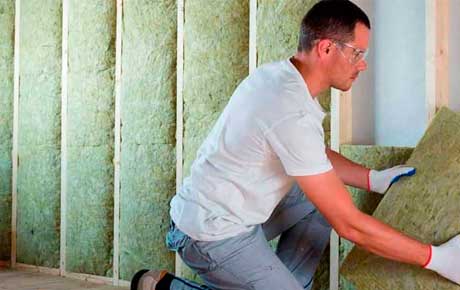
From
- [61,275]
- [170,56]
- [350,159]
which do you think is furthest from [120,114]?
[350,159]

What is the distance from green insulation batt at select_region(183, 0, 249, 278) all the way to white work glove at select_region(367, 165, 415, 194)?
103cm

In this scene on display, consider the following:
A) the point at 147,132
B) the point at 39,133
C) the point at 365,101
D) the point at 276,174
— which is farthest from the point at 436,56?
the point at 39,133

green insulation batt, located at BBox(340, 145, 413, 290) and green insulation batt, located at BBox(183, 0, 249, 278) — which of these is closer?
green insulation batt, located at BBox(340, 145, 413, 290)

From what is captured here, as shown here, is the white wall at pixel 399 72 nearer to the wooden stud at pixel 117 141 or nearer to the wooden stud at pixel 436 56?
the wooden stud at pixel 436 56

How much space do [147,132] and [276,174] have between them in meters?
1.59

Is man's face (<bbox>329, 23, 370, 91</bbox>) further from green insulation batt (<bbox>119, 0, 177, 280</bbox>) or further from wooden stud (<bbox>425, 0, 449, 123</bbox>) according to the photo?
green insulation batt (<bbox>119, 0, 177, 280</bbox>)

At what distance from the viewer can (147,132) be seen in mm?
3512

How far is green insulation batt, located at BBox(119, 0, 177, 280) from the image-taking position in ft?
11.3

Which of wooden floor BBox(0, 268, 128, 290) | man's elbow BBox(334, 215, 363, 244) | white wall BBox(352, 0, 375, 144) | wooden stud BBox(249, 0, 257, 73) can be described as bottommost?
wooden floor BBox(0, 268, 128, 290)

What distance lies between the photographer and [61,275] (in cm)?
388

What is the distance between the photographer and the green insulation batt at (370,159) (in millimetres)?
2510

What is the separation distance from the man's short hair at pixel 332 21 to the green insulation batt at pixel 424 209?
0.54m

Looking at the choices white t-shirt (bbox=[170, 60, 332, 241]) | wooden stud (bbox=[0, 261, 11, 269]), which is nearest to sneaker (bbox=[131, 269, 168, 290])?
white t-shirt (bbox=[170, 60, 332, 241])

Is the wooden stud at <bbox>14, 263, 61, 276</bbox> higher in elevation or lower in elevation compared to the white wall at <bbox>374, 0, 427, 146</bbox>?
lower
